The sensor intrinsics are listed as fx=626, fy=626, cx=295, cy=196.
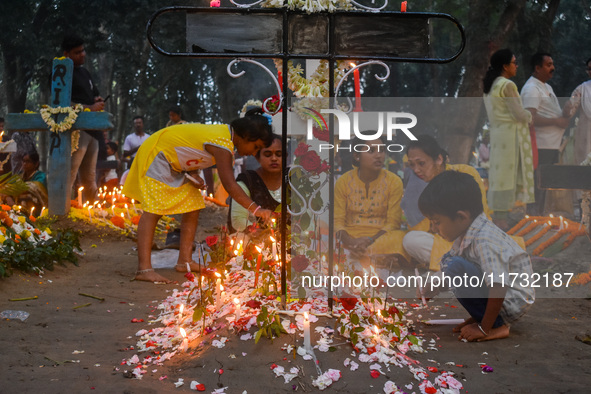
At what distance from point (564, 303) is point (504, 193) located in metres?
1.36

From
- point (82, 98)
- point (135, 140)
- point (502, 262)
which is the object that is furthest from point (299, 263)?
point (135, 140)

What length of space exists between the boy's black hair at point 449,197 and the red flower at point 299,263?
77 centimetres

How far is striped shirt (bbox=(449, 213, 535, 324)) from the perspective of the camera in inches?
141

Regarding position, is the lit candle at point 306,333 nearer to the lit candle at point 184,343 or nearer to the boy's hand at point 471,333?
the lit candle at point 184,343

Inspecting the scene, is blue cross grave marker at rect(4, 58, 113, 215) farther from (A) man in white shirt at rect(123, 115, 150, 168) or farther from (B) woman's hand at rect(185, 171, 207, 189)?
(A) man in white shirt at rect(123, 115, 150, 168)

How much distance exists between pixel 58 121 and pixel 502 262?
6203mm

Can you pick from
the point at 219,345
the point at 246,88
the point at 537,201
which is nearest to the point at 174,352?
the point at 219,345

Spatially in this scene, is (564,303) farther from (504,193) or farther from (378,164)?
(378,164)

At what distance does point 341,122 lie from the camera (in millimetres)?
3734

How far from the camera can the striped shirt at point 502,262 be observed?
357 centimetres

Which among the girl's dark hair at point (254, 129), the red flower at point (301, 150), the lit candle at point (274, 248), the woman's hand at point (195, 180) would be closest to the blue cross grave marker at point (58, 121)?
the woman's hand at point (195, 180)

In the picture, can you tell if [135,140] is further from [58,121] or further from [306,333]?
[306,333]

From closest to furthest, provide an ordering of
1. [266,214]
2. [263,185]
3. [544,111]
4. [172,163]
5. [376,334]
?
[376,334], [266,214], [172,163], [263,185], [544,111]

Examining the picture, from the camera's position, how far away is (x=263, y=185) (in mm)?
5762
